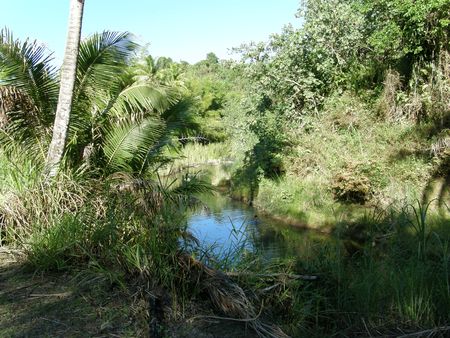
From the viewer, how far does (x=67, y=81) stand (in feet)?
22.2

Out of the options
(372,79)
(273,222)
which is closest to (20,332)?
(273,222)

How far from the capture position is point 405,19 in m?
14.8

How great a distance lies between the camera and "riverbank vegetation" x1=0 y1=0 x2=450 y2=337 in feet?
13.6

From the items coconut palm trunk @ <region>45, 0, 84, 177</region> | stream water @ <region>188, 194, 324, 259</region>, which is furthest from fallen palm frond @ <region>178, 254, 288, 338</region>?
stream water @ <region>188, 194, 324, 259</region>

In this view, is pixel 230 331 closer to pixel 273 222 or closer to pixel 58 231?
pixel 58 231

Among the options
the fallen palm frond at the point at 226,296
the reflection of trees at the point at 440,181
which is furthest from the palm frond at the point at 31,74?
the reflection of trees at the point at 440,181

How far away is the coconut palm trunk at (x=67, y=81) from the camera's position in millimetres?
6680

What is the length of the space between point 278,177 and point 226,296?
14904mm

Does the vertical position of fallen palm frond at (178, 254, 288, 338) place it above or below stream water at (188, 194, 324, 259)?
above

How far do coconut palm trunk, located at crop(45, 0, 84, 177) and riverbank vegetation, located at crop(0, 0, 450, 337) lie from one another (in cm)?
39

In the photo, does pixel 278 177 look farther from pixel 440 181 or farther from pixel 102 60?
pixel 102 60

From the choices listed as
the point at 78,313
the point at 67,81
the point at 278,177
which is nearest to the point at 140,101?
the point at 67,81

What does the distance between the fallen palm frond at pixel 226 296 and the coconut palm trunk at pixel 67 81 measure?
3.36m

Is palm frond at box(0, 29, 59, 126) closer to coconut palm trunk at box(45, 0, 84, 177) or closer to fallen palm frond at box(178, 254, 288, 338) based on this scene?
coconut palm trunk at box(45, 0, 84, 177)
